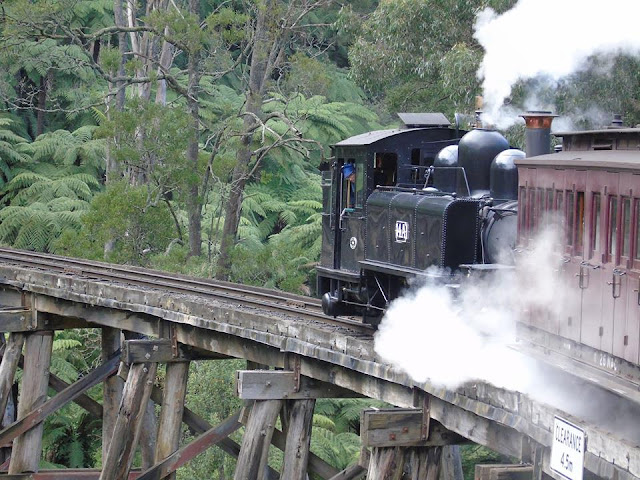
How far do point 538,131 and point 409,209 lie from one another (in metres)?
1.33

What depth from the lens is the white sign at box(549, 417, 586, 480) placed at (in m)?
6.17

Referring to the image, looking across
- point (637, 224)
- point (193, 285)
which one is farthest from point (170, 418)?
point (637, 224)

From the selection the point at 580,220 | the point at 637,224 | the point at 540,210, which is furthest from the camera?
the point at 540,210

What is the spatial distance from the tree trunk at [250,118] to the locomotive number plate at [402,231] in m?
11.4

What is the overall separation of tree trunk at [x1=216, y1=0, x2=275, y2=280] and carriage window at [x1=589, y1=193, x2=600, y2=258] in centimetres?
1417

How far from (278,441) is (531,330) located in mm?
4214

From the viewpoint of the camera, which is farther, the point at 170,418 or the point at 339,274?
the point at 170,418

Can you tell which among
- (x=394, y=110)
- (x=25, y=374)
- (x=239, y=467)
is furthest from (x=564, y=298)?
(x=394, y=110)

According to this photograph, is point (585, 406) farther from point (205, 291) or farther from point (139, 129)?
point (139, 129)

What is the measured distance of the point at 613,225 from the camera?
7223 mm

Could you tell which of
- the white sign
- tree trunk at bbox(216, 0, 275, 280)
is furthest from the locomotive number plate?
tree trunk at bbox(216, 0, 275, 280)

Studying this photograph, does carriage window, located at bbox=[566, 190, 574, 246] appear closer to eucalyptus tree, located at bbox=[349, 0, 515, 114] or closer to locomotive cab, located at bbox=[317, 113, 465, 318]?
locomotive cab, located at bbox=[317, 113, 465, 318]

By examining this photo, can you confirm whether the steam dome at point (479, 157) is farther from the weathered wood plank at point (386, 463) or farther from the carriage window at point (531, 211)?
the weathered wood plank at point (386, 463)

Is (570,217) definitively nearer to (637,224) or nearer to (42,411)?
(637,224)
